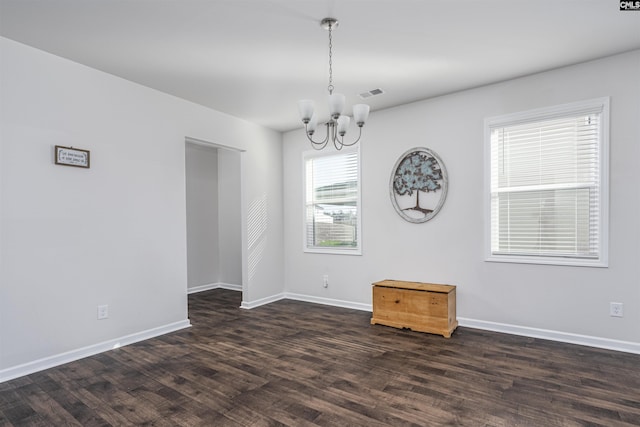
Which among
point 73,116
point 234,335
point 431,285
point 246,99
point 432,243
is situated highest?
point 246,99

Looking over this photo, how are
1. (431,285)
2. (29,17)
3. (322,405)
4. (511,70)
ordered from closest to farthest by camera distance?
(322,405)
(29,17)
(511,70)
(431,285)

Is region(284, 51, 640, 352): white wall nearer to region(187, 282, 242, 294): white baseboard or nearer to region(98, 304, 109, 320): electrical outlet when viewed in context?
region(187, 282, 242, 294): white baseboard

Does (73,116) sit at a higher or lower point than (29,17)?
lower

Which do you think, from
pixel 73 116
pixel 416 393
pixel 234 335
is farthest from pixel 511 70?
pixel 73 116

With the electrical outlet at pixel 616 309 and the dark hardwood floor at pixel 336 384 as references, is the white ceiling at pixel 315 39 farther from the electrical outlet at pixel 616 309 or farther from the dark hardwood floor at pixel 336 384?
the dark hardwood floor at pixel 336 384

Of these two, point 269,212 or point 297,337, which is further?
point 269,212

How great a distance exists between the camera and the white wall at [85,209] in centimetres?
279

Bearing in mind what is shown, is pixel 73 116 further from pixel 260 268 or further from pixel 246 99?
pixel 260 268

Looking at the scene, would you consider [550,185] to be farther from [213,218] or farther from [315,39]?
[213,218]

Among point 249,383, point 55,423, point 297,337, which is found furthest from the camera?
point 297,337

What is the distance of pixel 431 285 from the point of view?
4020 mm

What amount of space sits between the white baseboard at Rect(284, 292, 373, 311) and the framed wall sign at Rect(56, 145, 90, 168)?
A: 3.28 m

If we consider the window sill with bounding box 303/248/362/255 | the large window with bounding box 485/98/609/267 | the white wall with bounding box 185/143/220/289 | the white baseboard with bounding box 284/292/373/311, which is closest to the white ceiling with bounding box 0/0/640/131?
the large window with bounding box 485/98/609/267

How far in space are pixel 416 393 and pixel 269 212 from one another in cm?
345
